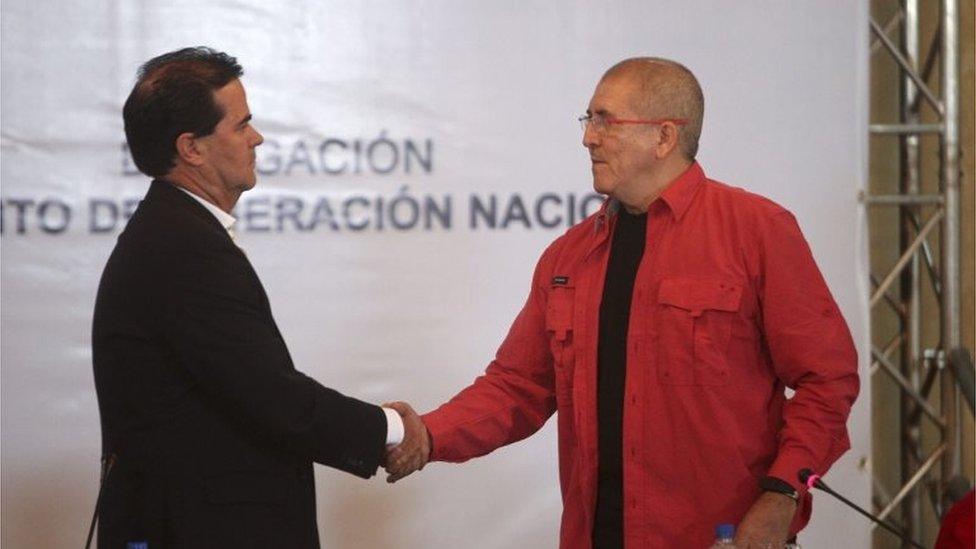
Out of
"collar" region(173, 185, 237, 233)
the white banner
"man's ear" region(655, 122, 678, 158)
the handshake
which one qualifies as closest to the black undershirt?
"man's ear" region(655, 122, 678, 158)

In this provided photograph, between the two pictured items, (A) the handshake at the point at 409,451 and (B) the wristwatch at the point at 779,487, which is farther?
(A) the handshake at the point at 409,451

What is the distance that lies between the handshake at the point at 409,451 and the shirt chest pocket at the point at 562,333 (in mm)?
359

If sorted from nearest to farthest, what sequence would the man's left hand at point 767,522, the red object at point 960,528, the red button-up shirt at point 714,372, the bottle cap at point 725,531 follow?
the red object at point 960,528 < the bottle cap at point 725,531 < the man's left hand at point 767,522 < the red button-up shirt at point 714,372

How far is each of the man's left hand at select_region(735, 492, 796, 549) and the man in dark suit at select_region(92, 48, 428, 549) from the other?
0.86 m

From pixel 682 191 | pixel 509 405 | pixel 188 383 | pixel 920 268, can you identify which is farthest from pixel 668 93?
pixel 920 268

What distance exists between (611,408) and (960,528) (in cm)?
78

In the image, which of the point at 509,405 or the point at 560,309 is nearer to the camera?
the point at 560,309

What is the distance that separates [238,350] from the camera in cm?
276

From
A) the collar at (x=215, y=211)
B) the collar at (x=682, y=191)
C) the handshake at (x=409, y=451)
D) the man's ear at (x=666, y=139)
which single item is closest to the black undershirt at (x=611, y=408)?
the collar at (x=682, y=191)

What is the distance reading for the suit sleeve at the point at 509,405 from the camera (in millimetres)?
3258

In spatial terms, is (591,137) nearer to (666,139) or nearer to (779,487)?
(666,139)

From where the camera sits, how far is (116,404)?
2758 mm

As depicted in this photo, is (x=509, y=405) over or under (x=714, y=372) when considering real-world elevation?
under

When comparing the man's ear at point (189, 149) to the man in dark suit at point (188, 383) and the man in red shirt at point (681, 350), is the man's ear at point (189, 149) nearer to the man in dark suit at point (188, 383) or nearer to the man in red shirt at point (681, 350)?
the man in dark suit at point (188, 383)
